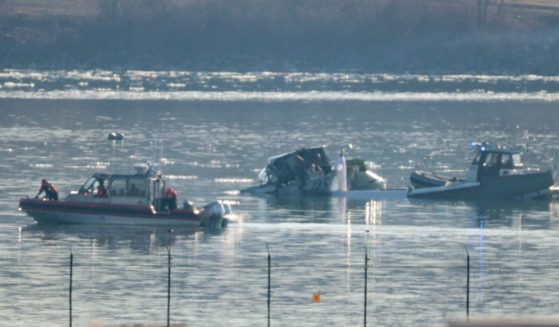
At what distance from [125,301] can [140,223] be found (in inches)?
693

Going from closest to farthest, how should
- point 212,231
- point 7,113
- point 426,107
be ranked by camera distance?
point 212,231, point 7,113, point 426,107

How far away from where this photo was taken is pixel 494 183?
77312 mm

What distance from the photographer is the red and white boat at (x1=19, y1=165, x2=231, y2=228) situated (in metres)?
63.1

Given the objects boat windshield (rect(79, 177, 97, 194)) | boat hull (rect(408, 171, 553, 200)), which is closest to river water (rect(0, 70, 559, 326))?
boat hull (rect(408, 171, 553, 200))

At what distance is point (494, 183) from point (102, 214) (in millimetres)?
20651

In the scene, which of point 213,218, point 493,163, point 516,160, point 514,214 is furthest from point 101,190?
point 516,160

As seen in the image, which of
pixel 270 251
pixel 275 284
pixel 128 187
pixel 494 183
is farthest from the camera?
pixel 494 183

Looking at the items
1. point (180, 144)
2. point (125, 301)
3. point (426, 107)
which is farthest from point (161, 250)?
point (426, 107)

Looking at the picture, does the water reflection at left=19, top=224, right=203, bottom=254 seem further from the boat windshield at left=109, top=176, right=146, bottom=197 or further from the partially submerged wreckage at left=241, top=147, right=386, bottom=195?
the partially submerged wreckage at left=241, top=147, right=386, bottom=195

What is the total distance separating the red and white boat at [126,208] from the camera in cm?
6306

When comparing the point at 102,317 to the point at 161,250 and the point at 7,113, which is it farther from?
the point at 7,113

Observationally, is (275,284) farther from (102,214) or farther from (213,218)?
(102,214)

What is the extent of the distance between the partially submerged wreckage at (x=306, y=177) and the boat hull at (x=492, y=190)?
334cm

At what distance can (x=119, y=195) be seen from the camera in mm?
63625
